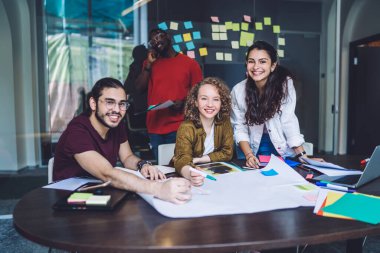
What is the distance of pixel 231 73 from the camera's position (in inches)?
168

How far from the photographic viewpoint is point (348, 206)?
1.03 metres

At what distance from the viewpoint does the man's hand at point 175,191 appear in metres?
1.02

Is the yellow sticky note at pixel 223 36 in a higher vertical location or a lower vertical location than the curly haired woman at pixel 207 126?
higher

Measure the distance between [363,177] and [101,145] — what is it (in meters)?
1.09

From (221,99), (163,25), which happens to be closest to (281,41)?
(163,25)

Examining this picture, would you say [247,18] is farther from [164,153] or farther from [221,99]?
[164,153]

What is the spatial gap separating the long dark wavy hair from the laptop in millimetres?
754

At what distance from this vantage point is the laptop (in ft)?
4.06

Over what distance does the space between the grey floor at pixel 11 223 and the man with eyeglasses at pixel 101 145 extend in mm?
508

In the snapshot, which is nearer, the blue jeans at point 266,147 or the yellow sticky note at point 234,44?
the blue jeans at point 266,147

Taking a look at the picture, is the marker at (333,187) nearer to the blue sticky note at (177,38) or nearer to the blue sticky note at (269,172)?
the blue sticky note at (269,172)

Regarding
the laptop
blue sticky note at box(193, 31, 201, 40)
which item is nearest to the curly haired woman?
the laptop

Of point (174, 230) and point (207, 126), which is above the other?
point (207, 126)

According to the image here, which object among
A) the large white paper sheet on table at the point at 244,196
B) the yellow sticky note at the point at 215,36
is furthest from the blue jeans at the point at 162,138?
the yellow sticky note at the point at 215,36
